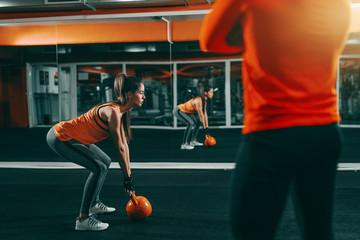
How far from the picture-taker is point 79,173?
5.12 m

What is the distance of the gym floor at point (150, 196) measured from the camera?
2812 mm

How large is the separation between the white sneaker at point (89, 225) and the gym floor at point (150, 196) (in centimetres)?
5

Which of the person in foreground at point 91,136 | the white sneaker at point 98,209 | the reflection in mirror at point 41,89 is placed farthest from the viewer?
the reflection in mirror at point 41,89

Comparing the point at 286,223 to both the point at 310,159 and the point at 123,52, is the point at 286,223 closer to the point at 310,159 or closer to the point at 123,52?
the point at 310,159

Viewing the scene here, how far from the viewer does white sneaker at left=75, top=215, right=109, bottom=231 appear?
2.84m

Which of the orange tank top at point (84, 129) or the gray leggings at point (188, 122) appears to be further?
the gray leggings at point (188, 122)

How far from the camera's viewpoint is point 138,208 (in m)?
2.90

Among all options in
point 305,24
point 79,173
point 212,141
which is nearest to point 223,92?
point 212,141

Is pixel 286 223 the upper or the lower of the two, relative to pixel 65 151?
lower

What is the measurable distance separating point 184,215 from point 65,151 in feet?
3.84

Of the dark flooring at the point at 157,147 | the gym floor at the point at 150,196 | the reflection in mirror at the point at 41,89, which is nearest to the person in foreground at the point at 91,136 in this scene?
the gym floor at the point at 150,196

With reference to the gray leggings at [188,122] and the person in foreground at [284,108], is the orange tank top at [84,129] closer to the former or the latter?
the person in foreground at [284,108]

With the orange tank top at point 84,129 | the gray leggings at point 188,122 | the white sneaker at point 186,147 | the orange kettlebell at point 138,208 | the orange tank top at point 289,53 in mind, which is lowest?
the white sneaker at point 186,147

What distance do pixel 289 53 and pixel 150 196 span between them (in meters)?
3.13
